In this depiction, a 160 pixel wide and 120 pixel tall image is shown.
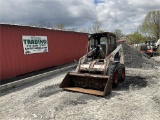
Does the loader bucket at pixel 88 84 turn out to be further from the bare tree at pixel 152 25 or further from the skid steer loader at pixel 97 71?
the bare tree at pixel 152 25

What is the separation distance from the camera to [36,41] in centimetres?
1346

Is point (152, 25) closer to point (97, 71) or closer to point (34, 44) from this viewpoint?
point (34, 44)

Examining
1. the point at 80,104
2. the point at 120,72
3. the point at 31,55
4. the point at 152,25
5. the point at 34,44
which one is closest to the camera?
the point at 80,104

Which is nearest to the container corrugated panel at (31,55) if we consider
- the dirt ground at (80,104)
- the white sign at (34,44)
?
the white sign at (34,44)

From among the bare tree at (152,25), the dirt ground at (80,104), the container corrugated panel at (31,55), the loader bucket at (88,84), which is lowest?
the dirt ground at (80,104)

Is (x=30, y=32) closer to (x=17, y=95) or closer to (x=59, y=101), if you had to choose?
(x=17, y=95)

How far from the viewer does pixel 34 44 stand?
43.5 ft

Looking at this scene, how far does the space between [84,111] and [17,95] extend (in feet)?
11.3

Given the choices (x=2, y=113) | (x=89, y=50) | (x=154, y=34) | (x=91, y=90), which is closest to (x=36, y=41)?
(x=89, y=50)

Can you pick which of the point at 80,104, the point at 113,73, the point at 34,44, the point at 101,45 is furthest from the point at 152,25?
the point at 80,104

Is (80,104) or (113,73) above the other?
(113,73)

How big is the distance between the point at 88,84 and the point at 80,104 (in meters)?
1.72

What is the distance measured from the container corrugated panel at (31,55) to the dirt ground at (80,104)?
8.55 ft

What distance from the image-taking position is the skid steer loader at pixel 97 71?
8.11 m
